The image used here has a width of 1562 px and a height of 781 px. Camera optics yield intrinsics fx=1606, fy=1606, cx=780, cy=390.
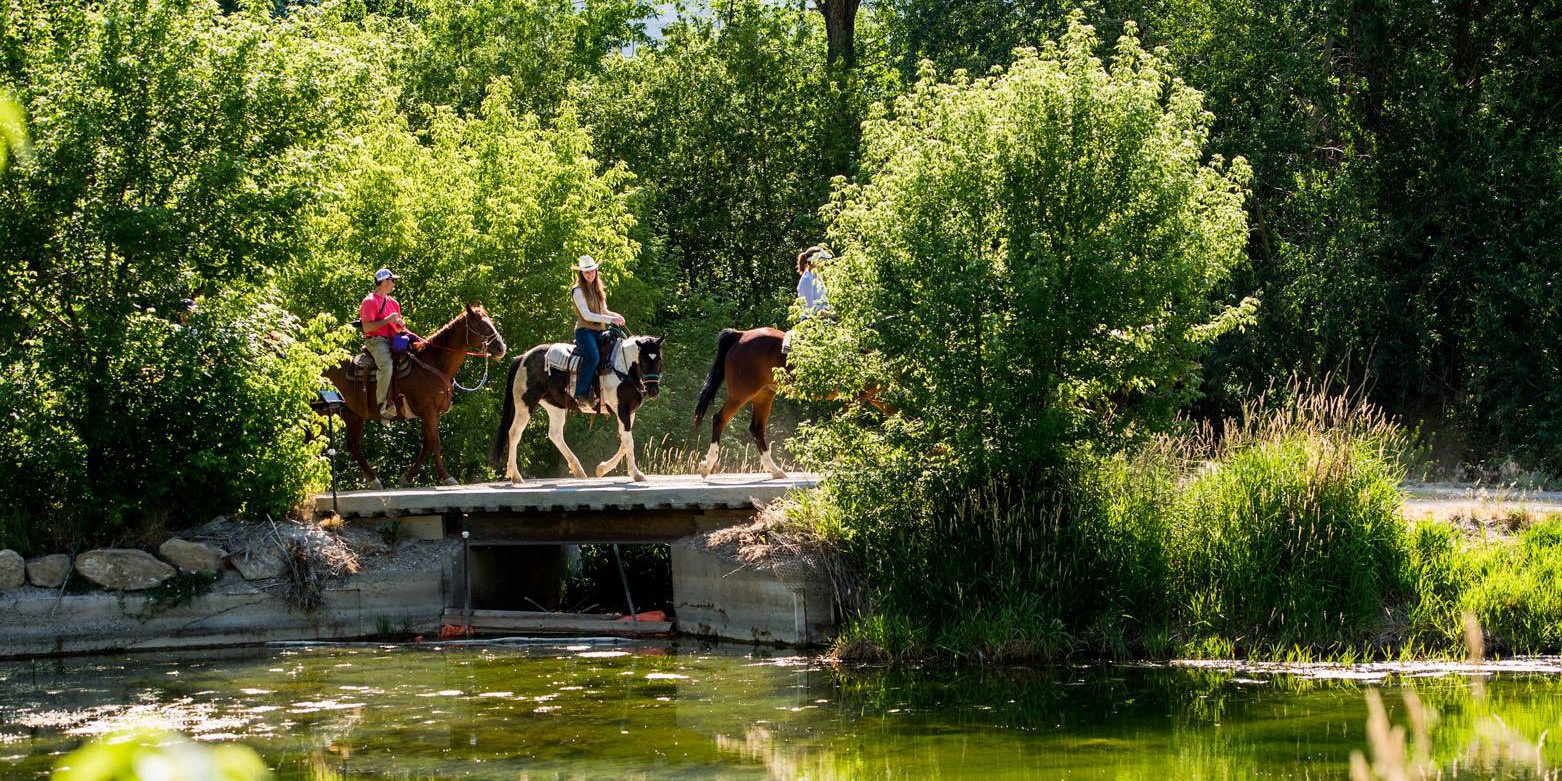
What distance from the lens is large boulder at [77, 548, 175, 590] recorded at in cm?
1644

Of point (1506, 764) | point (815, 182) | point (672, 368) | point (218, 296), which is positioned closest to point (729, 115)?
point (815, 182)

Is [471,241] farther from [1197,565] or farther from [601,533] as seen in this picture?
[1197,565]

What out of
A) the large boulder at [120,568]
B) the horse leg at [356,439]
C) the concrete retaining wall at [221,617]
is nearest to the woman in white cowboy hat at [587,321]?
the concrete retaining wall at [221,617]

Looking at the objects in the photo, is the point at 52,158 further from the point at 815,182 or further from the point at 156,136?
the point at 815,182

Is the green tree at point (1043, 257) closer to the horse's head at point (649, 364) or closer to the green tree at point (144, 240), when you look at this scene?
the horse's head at point (649, 364)

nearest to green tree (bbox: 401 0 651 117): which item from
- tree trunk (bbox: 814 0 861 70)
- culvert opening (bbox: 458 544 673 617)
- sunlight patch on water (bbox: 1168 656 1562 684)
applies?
tree trunk (bbox: 814 0 861 70)

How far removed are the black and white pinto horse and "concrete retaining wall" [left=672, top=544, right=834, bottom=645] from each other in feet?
5.43

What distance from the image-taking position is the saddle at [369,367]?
18688 millimetres

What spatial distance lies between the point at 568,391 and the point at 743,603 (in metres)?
3.70

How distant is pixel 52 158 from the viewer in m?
15.9

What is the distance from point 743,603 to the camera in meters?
15.8

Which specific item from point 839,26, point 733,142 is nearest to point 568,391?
point 733,142

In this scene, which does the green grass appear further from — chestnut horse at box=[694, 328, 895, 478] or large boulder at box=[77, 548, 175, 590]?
large boulder at box=[77, 548, 175, 590]

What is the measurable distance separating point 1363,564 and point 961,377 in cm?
379
